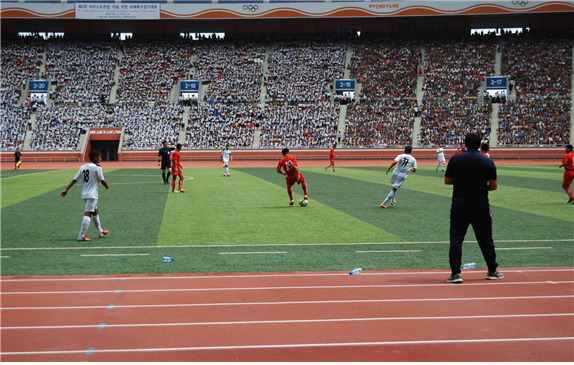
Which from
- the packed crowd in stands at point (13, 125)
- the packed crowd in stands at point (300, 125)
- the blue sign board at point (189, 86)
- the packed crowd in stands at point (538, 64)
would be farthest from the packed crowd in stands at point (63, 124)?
the packed crowd in stands at point (538, 64)

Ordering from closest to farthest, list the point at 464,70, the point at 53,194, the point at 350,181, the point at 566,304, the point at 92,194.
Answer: the point at 566,304, the point at 92,194, the point at 53,194, the point at 350,181, the point at 464,70

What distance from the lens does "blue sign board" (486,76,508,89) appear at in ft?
193

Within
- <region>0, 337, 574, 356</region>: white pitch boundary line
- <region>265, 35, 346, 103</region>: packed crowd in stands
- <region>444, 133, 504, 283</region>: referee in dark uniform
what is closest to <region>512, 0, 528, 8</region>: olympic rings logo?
<region>265, 35, 346, 103</region>: packed crowd in stands

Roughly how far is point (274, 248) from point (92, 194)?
12.3 ft

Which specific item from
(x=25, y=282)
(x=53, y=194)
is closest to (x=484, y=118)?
(x=53, y=194)

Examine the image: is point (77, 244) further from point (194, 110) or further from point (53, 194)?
point (194, 110)

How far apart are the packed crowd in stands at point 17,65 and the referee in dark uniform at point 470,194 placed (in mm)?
59901

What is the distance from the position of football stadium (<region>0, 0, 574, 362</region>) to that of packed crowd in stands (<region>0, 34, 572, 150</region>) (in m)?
0.24

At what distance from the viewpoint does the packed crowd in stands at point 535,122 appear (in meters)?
53.4

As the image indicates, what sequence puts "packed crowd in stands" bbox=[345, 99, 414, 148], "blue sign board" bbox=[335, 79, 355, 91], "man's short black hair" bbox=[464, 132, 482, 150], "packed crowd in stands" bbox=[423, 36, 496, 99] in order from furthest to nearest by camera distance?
"blue sign board" bbox=[335, 79, 355, 91]
"packed crowd in stands" bbox=[423, 36, 496, 99]
"packed crowd in stands" bbox=[345, 99, 414, 148]
"man's short black hair" bbox=[464, 132, 482, 150]

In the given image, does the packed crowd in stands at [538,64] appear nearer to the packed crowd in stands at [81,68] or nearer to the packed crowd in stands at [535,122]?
the packed crowd in stands at [535,122]

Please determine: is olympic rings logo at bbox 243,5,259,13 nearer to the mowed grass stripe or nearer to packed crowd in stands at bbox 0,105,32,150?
packed crowd in stands at bbox 0,105,32,150

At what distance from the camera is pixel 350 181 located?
2825 cm

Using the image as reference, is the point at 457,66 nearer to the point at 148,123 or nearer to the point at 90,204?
the point at 148,123
